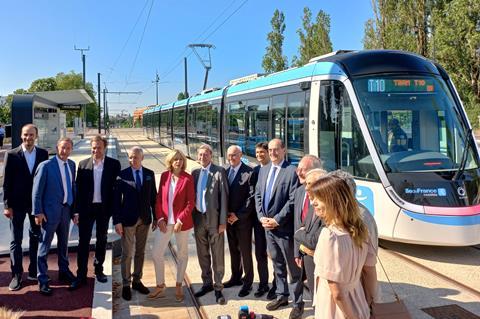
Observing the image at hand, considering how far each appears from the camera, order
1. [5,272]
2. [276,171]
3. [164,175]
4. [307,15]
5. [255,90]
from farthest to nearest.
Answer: [307,15] < [255,90] < [5,272] < [164,175] < [276,171]

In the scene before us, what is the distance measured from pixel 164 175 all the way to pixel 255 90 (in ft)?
21.7

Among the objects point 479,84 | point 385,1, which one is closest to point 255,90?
point 385,1

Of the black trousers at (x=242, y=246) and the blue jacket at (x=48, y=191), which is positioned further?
the black trousers at (x=242, y=246)

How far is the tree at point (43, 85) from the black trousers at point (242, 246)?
78542mm

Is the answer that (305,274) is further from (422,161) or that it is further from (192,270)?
(422,161)

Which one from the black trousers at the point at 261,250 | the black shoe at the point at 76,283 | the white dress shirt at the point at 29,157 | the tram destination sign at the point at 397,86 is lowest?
the black shoe at the point at 76,283

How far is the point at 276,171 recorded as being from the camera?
15.6 ft

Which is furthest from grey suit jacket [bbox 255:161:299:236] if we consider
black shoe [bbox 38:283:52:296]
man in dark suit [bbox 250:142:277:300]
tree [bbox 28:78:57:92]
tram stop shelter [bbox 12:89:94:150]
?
tree [bbox 28:78:57:92]

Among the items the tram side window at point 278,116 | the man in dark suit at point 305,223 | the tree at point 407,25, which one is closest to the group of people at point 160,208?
the man in dark suit at point 305,223

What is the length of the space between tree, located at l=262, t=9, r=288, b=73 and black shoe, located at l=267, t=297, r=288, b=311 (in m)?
40.5

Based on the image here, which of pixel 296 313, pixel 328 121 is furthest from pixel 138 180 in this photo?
pixel 328 121

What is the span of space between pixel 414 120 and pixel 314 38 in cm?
3515

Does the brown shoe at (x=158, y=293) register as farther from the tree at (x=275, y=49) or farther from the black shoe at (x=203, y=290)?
the tree at (x=275, y=49)

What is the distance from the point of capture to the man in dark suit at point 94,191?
5.10 meters
